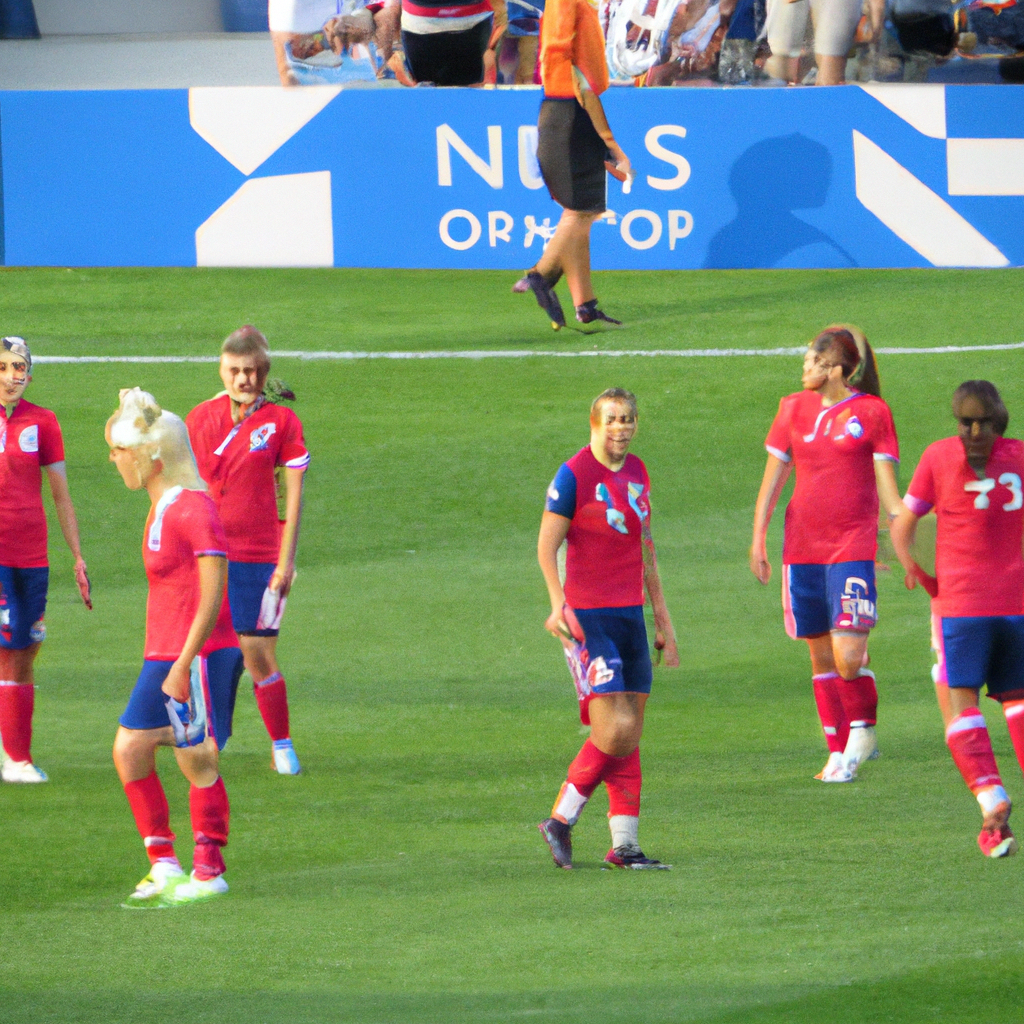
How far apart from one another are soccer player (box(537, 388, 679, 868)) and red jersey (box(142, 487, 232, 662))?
140 centimetres

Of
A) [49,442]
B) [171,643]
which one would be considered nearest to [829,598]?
[171,643]

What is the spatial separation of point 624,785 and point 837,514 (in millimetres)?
2075

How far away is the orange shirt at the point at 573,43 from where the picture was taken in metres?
16.1

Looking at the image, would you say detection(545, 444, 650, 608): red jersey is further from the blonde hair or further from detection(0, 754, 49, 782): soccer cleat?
detection(0, 754, 49, 782): soccer cleat

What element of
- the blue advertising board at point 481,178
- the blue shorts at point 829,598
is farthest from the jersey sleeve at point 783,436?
the blue advertising board at point 481,178

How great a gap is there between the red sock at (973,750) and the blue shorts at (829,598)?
1418 mm

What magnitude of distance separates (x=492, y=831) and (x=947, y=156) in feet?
35.5

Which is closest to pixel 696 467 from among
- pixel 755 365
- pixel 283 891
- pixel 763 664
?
pixel 755 365

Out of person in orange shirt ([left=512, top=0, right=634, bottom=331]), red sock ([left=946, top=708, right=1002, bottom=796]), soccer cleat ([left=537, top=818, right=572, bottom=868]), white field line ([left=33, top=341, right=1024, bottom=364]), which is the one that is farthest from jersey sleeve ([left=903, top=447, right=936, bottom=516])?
white field line ([left=33, top=341, right=1024, bottom=364])

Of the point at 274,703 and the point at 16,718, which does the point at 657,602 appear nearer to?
the point at 274,703

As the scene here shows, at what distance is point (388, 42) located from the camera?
2019 centimetres

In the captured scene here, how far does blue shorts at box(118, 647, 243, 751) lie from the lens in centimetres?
753

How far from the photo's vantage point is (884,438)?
30.9 feet

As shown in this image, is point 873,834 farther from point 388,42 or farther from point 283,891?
point 388,42
